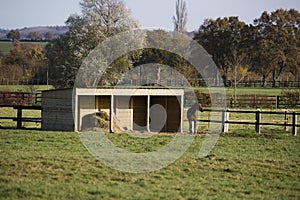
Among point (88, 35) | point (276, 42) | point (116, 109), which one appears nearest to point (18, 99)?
point (88, 35)

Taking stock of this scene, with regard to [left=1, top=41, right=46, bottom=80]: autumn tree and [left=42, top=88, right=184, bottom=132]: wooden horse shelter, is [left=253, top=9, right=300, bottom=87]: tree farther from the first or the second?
[left=42, top=88, right=184, bottom=132]: wooden horse shelter

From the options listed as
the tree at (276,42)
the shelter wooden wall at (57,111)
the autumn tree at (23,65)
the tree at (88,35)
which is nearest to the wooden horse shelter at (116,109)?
the shelter wooden wall at (57,111)

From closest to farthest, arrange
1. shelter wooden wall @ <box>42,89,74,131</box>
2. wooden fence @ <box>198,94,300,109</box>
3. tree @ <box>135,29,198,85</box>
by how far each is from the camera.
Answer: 1. shelter wooden wall @ <box>42,89,74,131</box>
2. wooden fence @ <box>198,94,300,109</box>
3. tree @ <box>135,29,198,85</box>

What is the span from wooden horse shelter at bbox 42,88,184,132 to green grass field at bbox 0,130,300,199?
3361 millimetres

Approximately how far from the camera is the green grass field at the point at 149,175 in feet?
28.3

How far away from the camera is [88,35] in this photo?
48.9m

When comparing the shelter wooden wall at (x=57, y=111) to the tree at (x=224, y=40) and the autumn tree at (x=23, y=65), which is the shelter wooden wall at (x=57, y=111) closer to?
the tree at (x=224, y=40)

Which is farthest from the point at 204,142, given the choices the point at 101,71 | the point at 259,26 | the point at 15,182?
the point at 259,26

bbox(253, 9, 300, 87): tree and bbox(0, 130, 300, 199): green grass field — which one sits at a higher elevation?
bbox(253, 9, 300, 87): tree

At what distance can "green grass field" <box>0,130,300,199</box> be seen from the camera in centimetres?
862

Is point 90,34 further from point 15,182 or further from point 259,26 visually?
point 15,182

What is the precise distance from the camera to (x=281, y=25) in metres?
68.1

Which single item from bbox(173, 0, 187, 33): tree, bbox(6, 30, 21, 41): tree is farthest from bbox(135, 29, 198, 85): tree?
bbox(6, 30, 21, 41): tree

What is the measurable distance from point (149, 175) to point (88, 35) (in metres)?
39.9
